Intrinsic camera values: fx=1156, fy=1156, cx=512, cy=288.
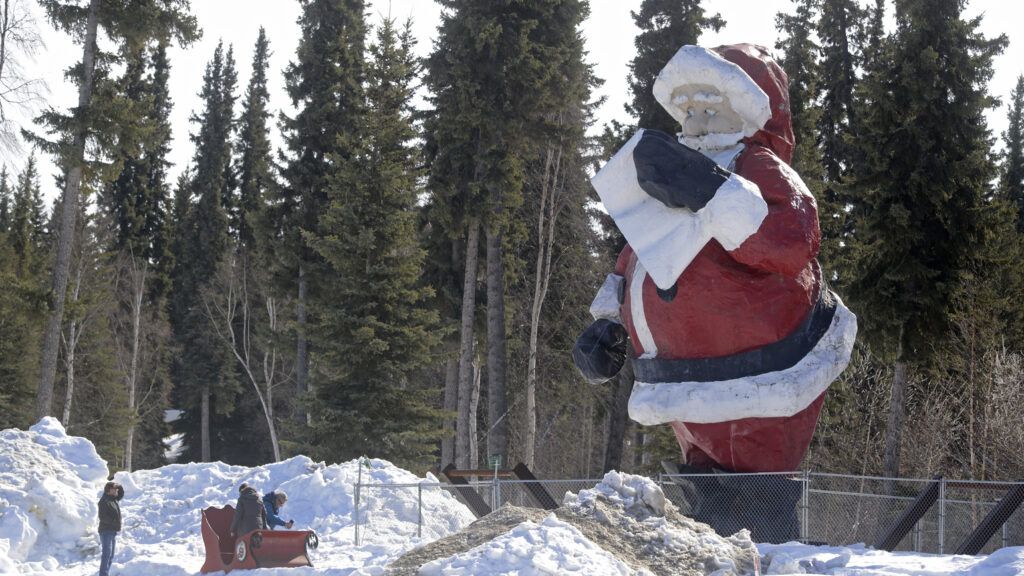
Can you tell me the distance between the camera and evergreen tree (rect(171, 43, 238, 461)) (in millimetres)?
38188

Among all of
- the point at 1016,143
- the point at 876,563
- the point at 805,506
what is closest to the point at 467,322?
the point at 805,506

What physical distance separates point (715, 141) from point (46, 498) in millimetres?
9360

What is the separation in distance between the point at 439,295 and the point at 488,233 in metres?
3.33

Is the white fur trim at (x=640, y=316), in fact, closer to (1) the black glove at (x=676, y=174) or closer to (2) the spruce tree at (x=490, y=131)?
(1) the black glove at (x=676, y=174)

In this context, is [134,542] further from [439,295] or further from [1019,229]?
[1019,229]

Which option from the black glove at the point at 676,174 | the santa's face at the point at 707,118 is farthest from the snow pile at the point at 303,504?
the santa's face at the point at 707,118

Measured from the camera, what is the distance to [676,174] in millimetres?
10062

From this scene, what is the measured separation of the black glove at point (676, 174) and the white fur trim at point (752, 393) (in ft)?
5.52

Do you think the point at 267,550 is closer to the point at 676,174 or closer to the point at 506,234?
the point at 676,174

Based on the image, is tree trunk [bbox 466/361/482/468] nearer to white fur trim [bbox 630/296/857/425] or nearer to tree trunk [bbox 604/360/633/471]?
tree trunk [bbox 604/360/633/471]

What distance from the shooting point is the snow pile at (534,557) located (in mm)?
7109

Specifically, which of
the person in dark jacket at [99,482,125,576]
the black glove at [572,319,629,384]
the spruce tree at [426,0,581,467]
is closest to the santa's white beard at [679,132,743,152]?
the black glove at [572,319,629,384]

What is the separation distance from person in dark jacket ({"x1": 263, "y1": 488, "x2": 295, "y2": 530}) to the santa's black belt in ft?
14.9

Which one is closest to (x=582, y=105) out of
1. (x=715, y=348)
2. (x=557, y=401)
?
(x=557, y=401)
